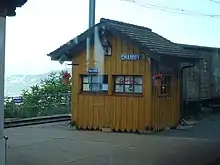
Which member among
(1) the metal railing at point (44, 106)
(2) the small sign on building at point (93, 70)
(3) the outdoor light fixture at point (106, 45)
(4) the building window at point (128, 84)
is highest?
(3) the outdoor light fixture at point (106, 45)

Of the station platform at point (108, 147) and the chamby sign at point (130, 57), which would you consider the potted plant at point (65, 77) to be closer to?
the station platform at point (108, 147)

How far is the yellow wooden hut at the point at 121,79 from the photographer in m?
13.9

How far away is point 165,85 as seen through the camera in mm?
14891

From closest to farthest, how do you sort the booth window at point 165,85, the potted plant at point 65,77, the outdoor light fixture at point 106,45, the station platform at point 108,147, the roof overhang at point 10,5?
the roof overhang at point 10,5 < the station platform at point 108,147 < the potted plant at point 65,77 < the outdoor light fixture at point 106,45 < the booth window at point 165,85

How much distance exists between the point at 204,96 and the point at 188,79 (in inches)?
61.0

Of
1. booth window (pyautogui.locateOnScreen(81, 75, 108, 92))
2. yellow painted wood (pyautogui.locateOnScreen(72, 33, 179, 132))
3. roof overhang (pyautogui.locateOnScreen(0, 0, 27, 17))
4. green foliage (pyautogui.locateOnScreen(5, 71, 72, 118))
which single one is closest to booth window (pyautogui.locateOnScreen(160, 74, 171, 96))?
yellow painted wood (pyautogui.locateOnScreen(72, 33, 179, 132))

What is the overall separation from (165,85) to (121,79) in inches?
56.9

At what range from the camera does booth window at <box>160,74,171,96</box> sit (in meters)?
14.6

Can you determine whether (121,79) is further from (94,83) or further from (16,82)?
(16,82)

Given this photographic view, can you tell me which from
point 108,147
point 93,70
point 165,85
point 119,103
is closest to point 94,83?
point 93,70

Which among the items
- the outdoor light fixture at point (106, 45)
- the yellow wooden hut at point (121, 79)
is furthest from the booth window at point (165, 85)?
the outdoor light fixture at point (106, 45)

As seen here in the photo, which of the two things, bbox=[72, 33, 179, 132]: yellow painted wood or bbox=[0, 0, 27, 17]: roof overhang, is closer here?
bbox=[0, 0, 27, 17]: roof overhang

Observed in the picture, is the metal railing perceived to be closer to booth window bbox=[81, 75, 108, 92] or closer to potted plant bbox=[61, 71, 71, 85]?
potted plant bbox=[61, 71, 71, 85]

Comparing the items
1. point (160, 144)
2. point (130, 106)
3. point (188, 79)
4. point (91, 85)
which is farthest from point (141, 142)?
point (188, 79)
